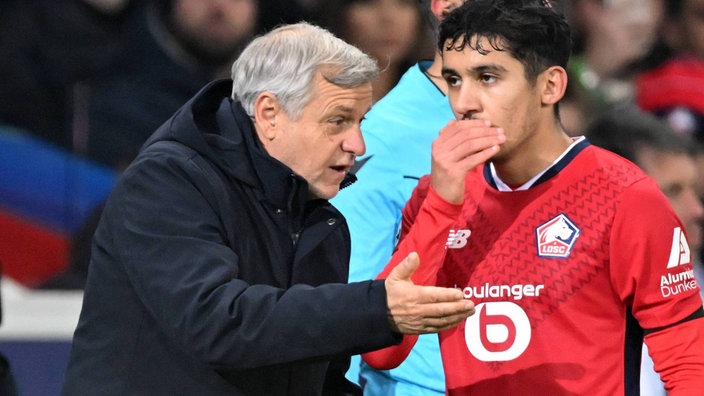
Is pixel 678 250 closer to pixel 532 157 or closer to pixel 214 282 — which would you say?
pixel 532 157

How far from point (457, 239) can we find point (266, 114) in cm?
54

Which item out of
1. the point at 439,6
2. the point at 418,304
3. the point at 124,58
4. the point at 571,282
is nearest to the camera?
the point at 418,304

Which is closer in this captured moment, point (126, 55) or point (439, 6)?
point (439, 6)

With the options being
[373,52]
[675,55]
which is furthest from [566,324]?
[675,55]

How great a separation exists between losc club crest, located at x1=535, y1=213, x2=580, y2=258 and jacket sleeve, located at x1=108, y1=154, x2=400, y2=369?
1.62 ft

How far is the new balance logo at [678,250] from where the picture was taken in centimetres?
288

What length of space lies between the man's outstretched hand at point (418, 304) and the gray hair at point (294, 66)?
52 cm

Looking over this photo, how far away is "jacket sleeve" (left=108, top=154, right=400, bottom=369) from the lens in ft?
8.73

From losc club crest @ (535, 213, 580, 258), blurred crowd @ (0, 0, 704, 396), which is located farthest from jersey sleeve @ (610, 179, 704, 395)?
blurred crowd @ (0, 0, 704, 396)

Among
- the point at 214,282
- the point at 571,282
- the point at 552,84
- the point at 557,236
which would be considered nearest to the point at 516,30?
the point at 552,84

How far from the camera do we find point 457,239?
3.16m

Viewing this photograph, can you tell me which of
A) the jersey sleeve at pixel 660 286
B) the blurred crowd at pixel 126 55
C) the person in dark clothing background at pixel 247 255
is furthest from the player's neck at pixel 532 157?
the blurred crowd at pixel 126 55

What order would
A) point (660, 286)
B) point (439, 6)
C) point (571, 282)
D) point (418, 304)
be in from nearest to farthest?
point (418, 304) < point (660, 286) < point (571, 282) < point (439, 6)

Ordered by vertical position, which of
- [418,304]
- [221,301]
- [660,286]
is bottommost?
[221,301]
